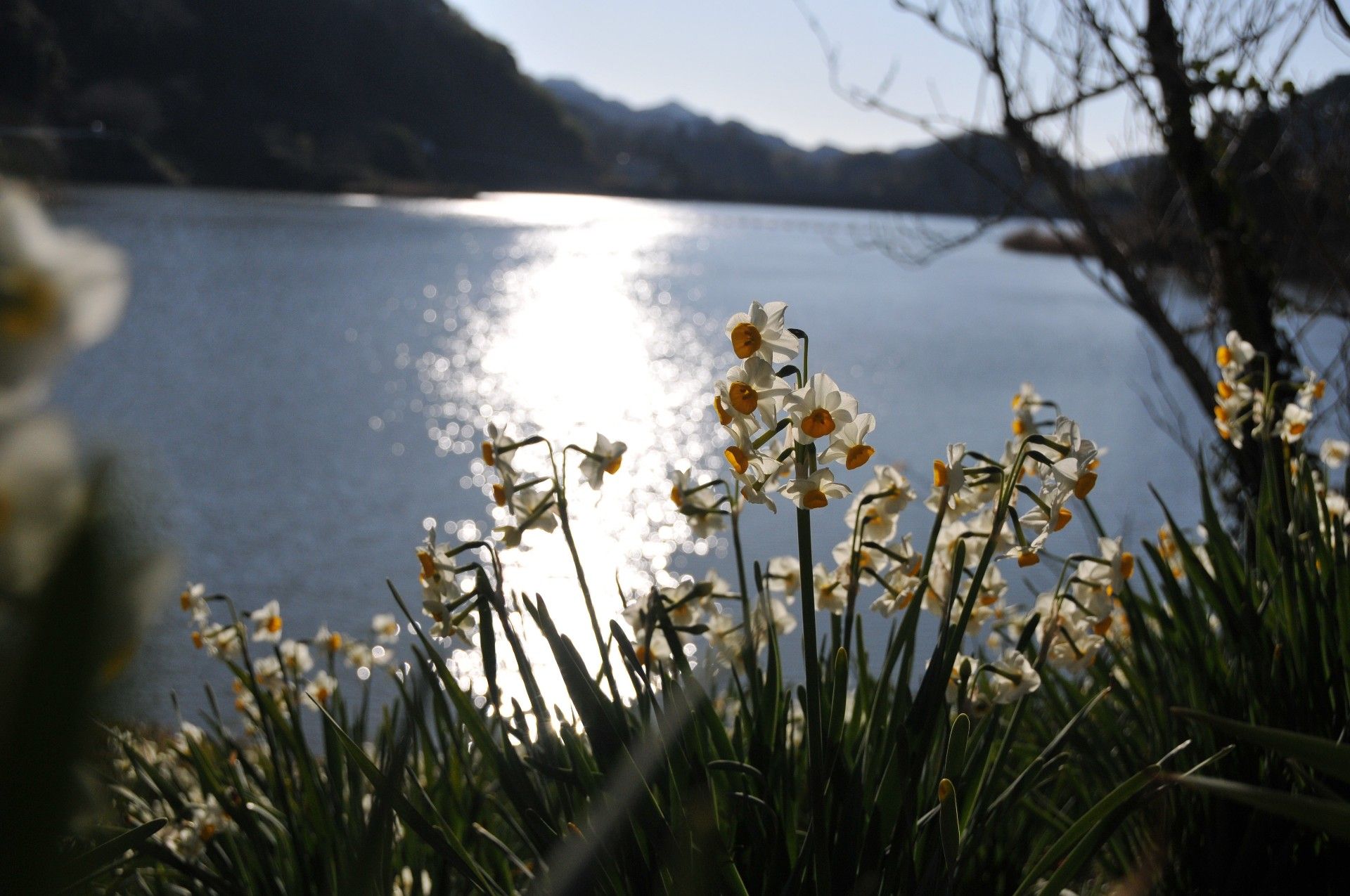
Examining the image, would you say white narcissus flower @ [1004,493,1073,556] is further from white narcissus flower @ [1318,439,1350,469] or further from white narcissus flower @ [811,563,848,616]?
white narcissus flower @ [1318,439,1350,469]

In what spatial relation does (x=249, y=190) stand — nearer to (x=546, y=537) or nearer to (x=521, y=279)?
(x=521, y=279)

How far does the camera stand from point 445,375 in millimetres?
12383

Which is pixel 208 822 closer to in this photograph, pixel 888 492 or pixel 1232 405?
pixel 888 492

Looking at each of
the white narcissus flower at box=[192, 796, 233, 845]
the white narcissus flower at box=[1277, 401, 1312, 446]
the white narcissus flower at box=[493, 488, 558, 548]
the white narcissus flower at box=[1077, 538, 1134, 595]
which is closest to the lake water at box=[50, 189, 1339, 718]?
the white narcissus flower at box=[192, 796, 233, 845]

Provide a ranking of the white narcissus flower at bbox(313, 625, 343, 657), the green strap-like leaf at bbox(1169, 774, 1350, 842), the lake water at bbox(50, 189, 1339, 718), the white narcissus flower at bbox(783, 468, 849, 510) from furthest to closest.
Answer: the lake water at bbox(50, 189, 1339, 718) < the white narcissus flower at bbox(313, 625, 343, 657) < the white narcissus flower at bbox(783, 468, 849, 510) < the green strap-like leaf at bbox(1169, 774, 1350, 842)

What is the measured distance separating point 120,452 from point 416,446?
892cm

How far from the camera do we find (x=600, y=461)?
1.34 metres

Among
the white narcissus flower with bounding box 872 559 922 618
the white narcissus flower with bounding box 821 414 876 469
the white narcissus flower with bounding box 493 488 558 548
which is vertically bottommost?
the white narcissus flower with bounding box 872 559 922 618

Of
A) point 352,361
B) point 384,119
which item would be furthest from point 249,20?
point 352,361

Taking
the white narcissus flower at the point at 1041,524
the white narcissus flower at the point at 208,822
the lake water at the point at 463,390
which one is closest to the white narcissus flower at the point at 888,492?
the white narcissus flower at the point at 1041,524

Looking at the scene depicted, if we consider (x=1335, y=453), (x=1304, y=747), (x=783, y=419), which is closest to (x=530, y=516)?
(x=783, y=419)

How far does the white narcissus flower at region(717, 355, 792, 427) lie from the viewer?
981 mm

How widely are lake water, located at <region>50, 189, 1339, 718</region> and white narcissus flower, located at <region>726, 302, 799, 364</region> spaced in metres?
0.57

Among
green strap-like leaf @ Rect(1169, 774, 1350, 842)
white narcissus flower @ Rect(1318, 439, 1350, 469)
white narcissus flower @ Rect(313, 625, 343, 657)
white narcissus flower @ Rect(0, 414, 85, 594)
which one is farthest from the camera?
white narcissus flower @ Rect(1318, 439, 1350, 469)
